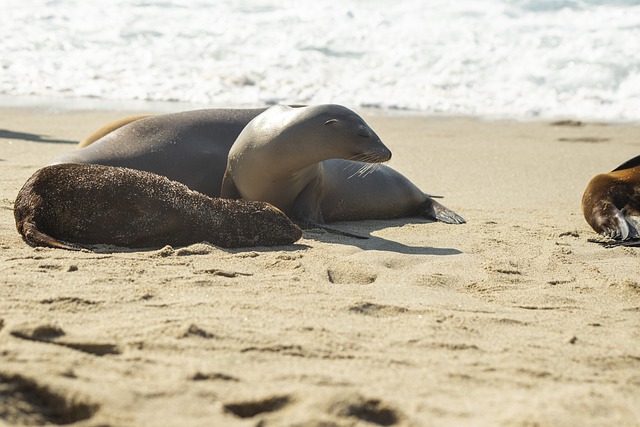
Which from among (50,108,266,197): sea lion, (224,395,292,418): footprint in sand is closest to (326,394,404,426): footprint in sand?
(224,395,292,418): footprint in sand

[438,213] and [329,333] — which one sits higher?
[329,333]

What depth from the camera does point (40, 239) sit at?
177 inches

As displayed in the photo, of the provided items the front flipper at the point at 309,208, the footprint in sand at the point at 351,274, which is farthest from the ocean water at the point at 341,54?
the footprint in sand at the point at 351,274

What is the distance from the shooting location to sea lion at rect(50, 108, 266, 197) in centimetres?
634

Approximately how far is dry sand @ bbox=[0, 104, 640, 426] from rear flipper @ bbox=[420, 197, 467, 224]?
1.57 ft

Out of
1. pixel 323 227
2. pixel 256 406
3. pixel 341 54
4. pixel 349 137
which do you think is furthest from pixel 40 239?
pixel 341 54

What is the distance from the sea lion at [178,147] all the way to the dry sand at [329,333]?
87cm

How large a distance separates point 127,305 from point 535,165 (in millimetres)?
6181

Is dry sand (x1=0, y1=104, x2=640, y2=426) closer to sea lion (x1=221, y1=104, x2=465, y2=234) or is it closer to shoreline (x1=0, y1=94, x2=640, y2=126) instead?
sea lion (x1=221, y1=104, x2=465, y2=234)

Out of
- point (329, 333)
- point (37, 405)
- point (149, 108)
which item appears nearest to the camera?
point (37, 405)

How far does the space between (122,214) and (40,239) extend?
0.44m

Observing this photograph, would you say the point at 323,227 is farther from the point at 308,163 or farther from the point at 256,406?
the point at 256,406

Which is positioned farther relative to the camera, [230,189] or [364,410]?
[230,189]

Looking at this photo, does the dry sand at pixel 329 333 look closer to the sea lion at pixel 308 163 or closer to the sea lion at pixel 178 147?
the sea lion at pixel 308 163
